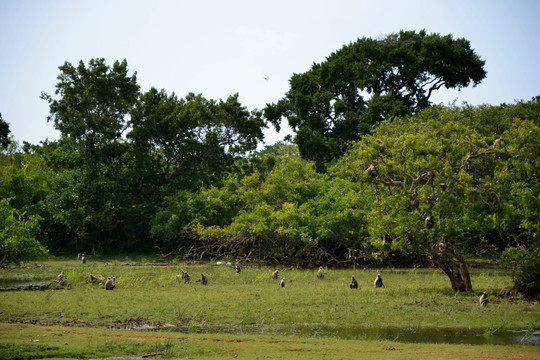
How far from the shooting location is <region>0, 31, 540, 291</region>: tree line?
23016mm

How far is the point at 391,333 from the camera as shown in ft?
53.7

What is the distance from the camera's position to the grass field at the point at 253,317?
43.7 feet

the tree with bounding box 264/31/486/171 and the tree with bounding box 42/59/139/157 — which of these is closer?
the tree with bounding box 42/59/139/157

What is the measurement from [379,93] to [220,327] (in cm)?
3910

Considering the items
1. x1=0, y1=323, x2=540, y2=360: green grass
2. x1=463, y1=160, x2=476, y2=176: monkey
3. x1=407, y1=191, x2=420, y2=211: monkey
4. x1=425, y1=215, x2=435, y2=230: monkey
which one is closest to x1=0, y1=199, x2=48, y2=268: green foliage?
x1=0, y1=323, x2=540, y2=360: green grass

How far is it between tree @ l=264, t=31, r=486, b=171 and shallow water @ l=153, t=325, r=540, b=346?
3428 cm

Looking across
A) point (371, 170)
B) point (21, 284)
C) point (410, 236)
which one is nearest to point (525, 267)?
point (410, 236)

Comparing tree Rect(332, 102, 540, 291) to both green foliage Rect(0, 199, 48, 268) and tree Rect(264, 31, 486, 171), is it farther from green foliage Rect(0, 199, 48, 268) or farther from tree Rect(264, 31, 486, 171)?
tree Rect(264, 31, 486, 171)

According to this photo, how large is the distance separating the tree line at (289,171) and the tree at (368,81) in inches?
5.0

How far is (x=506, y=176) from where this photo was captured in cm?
2259

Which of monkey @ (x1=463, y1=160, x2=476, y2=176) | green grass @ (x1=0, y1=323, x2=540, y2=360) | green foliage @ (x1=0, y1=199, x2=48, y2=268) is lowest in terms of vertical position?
green grass @ (x1=0, y1=323, x2=540, y2=360)

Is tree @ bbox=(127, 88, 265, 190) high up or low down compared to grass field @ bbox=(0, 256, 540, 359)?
up

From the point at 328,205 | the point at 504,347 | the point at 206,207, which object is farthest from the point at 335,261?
the point at 504,347

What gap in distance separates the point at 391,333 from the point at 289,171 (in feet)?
79.4
